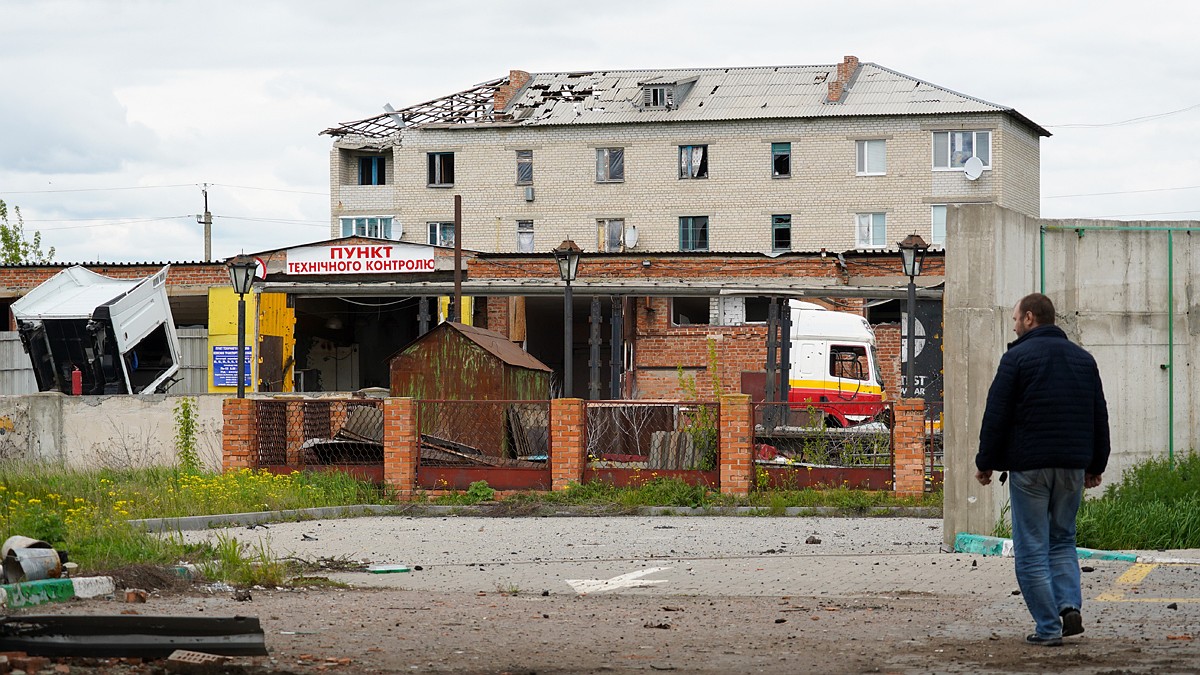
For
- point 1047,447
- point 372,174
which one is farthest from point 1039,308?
point 372,174

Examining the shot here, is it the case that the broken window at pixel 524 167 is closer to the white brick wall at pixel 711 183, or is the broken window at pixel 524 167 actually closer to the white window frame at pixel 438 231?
the white brick wall at pixel 711 183

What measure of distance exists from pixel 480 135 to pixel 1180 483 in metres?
46.7

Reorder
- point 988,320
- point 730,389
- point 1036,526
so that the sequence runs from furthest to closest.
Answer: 1. point 730,389
2. point 988,320
3. point 1036,526

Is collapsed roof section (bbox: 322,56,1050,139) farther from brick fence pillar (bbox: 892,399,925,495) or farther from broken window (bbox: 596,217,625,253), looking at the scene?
brick fence pillar (bbox: 892,399,925,495)

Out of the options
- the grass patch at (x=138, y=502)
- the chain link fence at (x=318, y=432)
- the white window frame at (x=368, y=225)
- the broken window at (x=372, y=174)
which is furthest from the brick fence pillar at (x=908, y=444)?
the broken window at (x=372, y=174)

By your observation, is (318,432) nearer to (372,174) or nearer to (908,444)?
(908,444)

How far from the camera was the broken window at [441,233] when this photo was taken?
55.8 metres

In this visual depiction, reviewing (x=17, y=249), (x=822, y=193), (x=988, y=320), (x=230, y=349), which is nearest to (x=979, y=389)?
(x=988, y=320)

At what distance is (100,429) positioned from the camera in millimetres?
21219

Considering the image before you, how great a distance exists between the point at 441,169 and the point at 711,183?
10986 millimetres

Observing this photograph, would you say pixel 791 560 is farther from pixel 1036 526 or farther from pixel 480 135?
pixel 480 135

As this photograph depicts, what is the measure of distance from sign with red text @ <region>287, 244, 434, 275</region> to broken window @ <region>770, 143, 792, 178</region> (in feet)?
70.1

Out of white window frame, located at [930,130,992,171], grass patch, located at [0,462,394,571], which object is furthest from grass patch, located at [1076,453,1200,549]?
white window frame, located at [930,130,992,171]

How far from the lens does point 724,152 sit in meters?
54.0
